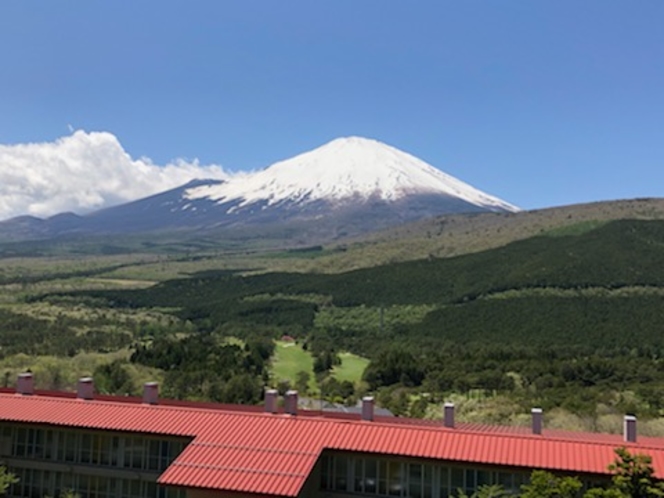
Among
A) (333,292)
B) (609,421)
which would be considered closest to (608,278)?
(333,292)

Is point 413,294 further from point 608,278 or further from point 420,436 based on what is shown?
point 420,436

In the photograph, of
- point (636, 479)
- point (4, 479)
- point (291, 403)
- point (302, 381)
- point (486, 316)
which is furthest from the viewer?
point (486, 316)

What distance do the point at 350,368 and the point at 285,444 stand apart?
62.2 metres

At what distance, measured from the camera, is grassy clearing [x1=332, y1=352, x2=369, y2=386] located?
79.8m

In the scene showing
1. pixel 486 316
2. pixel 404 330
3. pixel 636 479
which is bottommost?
pixel 404 330

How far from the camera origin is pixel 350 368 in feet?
284

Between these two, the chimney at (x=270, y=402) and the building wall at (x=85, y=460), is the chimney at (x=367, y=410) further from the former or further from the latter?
the building wall at (x=85, y=460)

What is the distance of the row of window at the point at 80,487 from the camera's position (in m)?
27.6

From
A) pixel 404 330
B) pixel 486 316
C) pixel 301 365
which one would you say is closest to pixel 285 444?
pixel 301 365

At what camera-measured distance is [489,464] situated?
78.1 feet

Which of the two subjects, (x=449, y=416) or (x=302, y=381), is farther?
(x=302, y=381)

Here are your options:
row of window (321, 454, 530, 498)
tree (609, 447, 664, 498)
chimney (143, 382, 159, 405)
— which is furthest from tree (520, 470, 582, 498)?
chimney (143, 382, 159, 405)

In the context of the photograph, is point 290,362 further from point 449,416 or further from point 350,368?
point 449,416

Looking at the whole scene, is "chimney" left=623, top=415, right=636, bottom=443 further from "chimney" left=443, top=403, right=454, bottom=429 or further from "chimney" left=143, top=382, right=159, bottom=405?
"chimney" left=143, top=382, right=159, bottom=405
